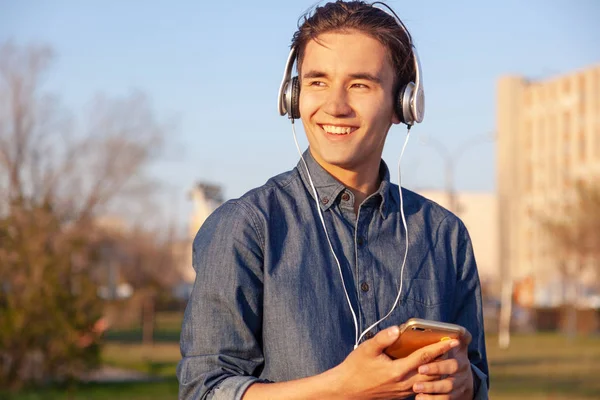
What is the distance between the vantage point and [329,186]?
2.65 meters

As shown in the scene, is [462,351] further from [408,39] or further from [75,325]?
[75,325]

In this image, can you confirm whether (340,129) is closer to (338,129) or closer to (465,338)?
(338,129)

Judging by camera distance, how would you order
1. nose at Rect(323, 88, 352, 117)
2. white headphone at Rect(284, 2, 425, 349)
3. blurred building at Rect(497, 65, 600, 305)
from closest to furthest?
nose at Rect(323, 88, 352, 117) → white headphone at Rect(284, 2, 425, 349) → blurred building at Rect(497, 65, 600, 305)

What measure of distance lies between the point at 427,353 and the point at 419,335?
0.07 m

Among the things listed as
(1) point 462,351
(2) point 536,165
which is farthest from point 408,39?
(2) point 536,165

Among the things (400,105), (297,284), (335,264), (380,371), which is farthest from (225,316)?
(400,105)

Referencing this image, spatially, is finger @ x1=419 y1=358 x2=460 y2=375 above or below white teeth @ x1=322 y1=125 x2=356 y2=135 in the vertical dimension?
below

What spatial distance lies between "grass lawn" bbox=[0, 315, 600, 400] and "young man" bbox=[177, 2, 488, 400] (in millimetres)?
12040

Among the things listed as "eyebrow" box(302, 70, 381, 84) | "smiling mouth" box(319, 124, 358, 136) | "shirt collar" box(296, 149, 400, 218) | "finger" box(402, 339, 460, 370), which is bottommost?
"finger" box(402, 339, 460, 370)

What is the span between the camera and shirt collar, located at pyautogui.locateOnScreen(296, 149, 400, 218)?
8.68ft

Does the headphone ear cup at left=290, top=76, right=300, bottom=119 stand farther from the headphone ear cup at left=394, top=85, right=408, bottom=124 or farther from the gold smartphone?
the gold smartphone

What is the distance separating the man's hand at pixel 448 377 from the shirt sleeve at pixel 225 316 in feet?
1.37

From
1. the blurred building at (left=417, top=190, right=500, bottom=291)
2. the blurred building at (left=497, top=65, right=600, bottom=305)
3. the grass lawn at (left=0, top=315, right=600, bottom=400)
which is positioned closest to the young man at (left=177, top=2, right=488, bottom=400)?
the grass lawn at (left=0, top=315, right=600, bottom=400)

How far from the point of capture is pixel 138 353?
25.4 meters
